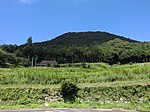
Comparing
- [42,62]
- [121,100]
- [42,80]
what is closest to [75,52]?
[42,62]

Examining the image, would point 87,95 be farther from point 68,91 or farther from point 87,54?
point 87,54

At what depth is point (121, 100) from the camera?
23484 millimetres

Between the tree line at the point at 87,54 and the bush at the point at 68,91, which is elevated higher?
the tree line at the point at 87,54

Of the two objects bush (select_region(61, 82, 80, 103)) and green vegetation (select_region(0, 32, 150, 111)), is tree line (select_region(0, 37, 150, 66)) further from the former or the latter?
bush (select_region(61, 82, 80, 103))

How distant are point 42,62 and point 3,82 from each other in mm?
66674

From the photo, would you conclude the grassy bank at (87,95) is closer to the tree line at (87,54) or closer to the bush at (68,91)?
the bush at (68,91)

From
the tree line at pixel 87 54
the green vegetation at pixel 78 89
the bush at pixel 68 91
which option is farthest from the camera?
the tree line at pixel 87 54

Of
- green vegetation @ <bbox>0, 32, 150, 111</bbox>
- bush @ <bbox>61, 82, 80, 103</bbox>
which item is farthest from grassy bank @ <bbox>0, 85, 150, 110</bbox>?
bush @ <bbox>61, 82, 80, 103</bbox>

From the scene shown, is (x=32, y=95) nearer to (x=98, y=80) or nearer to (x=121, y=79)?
(x=98, y=80)

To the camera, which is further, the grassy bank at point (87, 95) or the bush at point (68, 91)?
the bush at point (68, 91)

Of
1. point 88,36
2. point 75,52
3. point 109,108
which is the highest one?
point 88,36

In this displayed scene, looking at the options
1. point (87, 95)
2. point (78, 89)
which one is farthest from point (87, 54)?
point (87, 95)

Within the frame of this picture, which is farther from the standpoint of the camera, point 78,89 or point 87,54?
point 87,54

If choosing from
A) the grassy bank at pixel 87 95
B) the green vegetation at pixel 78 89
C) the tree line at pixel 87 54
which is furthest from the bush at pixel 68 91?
the tree line at pixel 87 54
